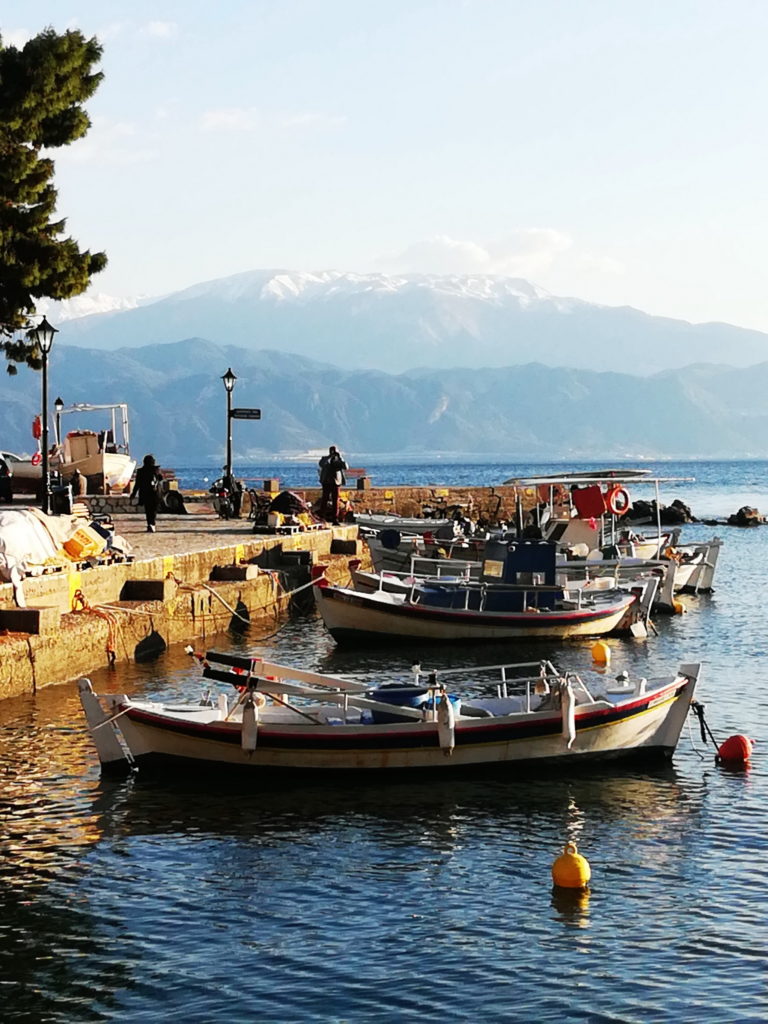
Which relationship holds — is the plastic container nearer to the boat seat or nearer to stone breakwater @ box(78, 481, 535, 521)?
the boat seat

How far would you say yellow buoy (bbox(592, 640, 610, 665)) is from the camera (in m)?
26.7

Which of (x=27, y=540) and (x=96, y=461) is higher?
(x=96, y=461)

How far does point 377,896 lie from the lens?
1291 centimetres

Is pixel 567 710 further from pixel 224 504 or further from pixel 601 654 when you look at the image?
pixel 224 504

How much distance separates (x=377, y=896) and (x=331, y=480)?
28737 mm

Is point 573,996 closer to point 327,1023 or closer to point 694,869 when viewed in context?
point 327,1023

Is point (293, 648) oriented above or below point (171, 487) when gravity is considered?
below

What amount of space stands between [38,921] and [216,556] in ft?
66.5

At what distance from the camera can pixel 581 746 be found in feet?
56.7

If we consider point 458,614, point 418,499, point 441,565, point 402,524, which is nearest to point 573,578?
point 441,565

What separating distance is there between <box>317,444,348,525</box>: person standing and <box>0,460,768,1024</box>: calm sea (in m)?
21.3

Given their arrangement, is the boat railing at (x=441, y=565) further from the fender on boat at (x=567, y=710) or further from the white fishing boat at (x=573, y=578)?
the fender on boat at (x=567, y=710)

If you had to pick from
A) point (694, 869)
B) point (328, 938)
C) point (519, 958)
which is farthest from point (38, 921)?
point (694, 869)

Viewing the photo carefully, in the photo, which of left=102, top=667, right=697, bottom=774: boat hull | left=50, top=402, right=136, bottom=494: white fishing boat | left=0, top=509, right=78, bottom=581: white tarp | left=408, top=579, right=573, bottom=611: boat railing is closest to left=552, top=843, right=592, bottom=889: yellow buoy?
left=102, top=667, right=697, bottom=774: boat hull
